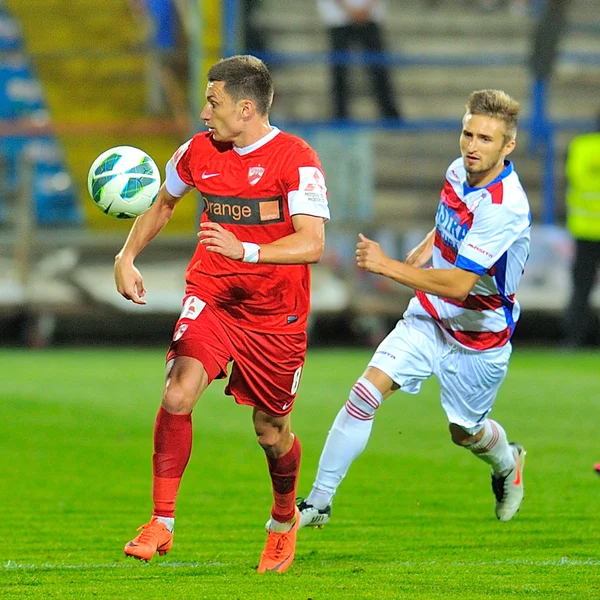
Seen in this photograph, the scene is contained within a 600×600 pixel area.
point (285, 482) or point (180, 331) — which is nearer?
point (180, 331)

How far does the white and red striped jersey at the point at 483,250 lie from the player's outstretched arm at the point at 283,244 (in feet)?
2.87

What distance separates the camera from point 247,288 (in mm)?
5266

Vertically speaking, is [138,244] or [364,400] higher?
[138,244]

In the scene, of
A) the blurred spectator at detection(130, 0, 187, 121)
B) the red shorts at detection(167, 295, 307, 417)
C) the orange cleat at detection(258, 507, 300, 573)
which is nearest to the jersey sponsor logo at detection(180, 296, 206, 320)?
the red shorts at detection(167, 295, 307, 417)

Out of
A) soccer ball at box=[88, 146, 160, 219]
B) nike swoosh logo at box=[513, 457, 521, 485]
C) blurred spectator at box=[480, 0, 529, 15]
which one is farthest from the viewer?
blurred spectator at box=[480, 0, 529, 15]

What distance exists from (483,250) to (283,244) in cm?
109

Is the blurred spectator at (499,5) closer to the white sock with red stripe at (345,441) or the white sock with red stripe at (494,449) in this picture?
the white sock with red stripe at (494,449)

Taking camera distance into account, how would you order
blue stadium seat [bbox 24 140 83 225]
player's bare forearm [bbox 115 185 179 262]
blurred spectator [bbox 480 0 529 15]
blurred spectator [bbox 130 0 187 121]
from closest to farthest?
player's bare forearm [bbox 115 185 179 262]
blue stadium seat [bbox 24 140 83 225]
blurred spectator [bbox 130 0 187 121]
blurred spectator [bbox 480 0 529 15]

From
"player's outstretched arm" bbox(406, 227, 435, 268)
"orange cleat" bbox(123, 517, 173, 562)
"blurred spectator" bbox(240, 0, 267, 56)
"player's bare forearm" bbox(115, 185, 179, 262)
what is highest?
"player's bare forearm" bbox(115, 185, 179, 262)

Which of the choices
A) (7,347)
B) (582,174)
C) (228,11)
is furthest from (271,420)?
(228,11)

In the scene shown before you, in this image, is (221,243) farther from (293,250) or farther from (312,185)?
(312,185)

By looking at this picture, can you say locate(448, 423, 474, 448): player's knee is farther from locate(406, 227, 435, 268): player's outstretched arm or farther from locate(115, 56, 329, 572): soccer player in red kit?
locate(115, 56, 329, 572): soccer player in red kit

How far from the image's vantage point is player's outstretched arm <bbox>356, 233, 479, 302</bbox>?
17.0ft

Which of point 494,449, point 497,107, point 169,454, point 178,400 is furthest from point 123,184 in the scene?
point 494,449
